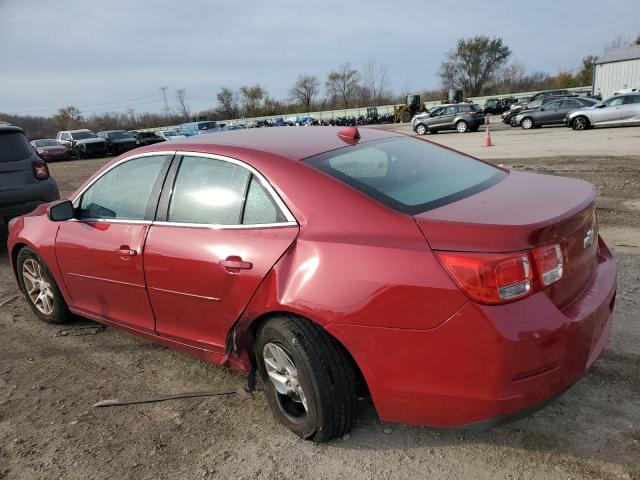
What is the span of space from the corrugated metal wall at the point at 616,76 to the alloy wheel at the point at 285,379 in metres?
44.0

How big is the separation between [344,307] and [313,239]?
14.1 inches

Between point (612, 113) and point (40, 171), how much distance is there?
66.4 ft

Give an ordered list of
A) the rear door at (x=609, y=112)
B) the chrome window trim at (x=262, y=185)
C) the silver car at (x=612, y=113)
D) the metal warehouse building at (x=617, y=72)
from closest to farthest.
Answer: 1. the chrome window trim at (x=262, y=185)
2. the silver car at (x=612, y=113)
3. the rear door at (x=609, y=112)
4. the metal warehouse building at (x=617, y=72)

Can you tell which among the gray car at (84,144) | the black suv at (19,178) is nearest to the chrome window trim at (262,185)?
the black suv at (19,178)

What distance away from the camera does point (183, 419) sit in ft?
9.52

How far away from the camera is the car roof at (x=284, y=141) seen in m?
2.79

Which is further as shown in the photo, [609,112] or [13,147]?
[609,112]

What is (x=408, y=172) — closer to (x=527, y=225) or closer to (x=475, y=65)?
(x=527, y=225)

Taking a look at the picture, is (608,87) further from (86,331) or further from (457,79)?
(86,331)

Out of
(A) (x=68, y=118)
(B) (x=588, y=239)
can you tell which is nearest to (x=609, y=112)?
(B) (x=588, y=239)

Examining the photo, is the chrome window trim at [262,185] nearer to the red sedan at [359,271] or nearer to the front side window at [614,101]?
the red sedan at [359,271]

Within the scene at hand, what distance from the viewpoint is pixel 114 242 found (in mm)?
3273

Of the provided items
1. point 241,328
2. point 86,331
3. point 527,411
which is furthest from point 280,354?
point 86,331

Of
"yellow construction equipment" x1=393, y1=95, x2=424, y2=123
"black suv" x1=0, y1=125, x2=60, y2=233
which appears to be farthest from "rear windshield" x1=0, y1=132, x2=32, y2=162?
"yellow construction equipment" x1=393, y1=95, x2=424, y2=123
